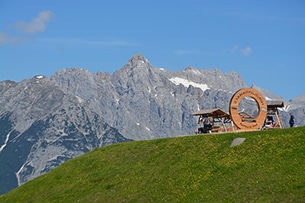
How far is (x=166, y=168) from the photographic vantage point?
64.6 m

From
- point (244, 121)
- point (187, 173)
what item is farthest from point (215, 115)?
point (187, 173)

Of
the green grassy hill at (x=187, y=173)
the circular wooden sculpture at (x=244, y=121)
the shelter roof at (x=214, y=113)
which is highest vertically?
the shelter roof at (x=214, y=113)

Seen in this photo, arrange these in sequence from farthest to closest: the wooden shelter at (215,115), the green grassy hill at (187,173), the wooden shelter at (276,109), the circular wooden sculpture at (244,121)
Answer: the wooden shelter at (215,115) → the wooden shelter at (276,109) → the circular wooden sculpture at (244,121) → the green grassy hill at (187,173)

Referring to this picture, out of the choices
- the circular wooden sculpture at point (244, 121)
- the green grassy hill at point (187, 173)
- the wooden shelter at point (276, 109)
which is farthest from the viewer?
the wooden shelter at point (276, 109)

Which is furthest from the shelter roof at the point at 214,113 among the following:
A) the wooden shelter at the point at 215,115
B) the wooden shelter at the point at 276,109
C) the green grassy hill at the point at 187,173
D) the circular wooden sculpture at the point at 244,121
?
the green grassy hill at the point at 187,173

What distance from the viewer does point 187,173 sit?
61219mm

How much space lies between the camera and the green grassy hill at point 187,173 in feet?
173

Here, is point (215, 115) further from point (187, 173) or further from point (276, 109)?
point (187, 173)

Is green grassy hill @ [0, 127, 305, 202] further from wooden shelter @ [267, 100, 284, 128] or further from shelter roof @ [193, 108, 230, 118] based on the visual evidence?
wooden shelter @ [267, 100, 284, 128]

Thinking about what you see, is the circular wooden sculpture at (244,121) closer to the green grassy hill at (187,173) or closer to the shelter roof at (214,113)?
the green grassy hill at (187,173)

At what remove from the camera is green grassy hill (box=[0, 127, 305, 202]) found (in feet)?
173

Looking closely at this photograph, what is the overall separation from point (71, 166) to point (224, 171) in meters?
25.6

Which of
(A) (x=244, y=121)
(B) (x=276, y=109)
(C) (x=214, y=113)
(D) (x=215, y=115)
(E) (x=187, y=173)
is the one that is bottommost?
(E) (x=187, y=173)

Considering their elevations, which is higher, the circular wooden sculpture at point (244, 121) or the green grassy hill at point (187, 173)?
the circular wooden sculpture at point (244, 121)
